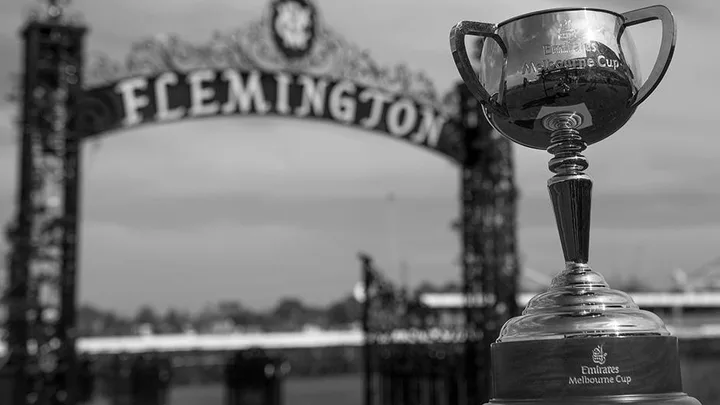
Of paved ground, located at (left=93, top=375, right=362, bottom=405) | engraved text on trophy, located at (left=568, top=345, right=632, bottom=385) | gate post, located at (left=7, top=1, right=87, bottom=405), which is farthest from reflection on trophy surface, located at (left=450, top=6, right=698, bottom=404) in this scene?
paved ground, located at (left=93, top=375, right=362, bottom=405)

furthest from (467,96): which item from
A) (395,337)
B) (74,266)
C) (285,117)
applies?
(74,266)

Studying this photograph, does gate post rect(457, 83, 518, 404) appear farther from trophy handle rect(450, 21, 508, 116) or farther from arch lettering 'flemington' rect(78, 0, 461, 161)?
trophy handle rect(450, 21, 508, 116)

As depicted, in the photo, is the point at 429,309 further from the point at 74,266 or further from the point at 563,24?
the point at 563,24

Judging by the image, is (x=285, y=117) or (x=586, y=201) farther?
(x=285, y=117)

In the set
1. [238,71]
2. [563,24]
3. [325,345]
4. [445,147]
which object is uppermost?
[238,71]

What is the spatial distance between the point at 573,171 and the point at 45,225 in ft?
22.4

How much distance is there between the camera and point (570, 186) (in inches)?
97.7

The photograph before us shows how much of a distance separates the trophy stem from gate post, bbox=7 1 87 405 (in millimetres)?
6713

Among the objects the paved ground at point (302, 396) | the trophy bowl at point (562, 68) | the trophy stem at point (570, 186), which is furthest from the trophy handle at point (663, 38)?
the paved ground at point (302, 396)

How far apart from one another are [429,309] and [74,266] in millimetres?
3434

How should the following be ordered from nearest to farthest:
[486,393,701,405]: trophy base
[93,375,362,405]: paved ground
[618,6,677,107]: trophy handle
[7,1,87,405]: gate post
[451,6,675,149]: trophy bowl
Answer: [486,393,701,405]: trophy base, [451,6,675,149]: trophy bowl, [618,6,677,107]: trophy handle, [7,1,87,405]: gate post, [93,375,362,405]: paved ground

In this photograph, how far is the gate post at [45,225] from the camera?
8203 millimetres

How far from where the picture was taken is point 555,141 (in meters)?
2.55

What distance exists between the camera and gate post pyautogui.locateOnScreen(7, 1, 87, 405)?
26.9 feet
